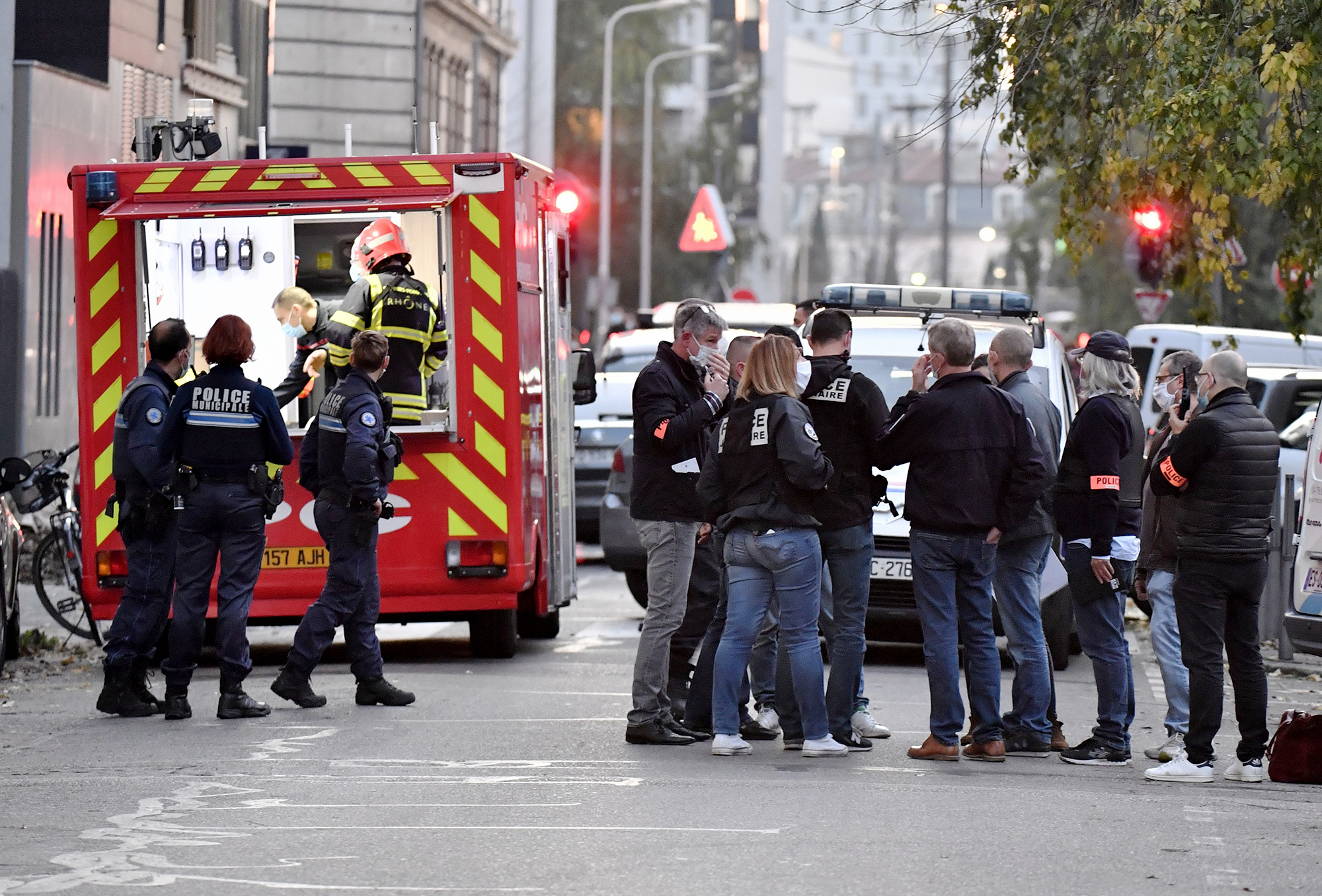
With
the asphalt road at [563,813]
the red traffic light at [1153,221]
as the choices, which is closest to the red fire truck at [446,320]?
the asphalt road at [563,813]

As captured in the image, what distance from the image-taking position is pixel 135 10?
23.9 meters

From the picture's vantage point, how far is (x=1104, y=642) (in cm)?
1008

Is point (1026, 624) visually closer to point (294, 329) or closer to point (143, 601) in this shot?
point (143, 601)

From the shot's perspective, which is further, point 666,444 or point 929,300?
point 929,300

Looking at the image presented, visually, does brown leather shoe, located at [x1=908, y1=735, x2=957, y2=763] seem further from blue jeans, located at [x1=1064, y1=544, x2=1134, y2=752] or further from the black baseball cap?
the black baseball cap

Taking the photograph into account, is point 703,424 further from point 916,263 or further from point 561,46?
point 916,263

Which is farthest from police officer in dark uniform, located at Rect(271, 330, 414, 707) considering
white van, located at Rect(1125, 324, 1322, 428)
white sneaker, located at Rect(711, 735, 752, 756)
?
white van, located at Rect(1125, 324, 1322, 428)

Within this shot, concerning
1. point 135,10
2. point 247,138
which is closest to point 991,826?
point 135,10

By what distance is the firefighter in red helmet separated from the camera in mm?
12391

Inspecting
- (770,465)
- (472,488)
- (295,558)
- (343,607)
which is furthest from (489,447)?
(770,465)

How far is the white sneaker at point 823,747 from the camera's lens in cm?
982

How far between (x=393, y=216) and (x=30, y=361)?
26.2 ft

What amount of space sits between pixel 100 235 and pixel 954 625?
5.40 meters

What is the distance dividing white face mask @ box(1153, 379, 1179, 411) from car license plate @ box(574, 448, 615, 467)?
32.0ft
